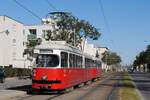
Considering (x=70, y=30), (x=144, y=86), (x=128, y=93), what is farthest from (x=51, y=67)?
(x=70, y=30)

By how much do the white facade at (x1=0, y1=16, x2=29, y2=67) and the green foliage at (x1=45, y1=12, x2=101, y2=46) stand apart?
1277 centimetres

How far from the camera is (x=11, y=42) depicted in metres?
99.0

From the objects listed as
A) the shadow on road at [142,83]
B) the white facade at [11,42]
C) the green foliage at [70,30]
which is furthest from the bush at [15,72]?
the shadow on road at [142,83]

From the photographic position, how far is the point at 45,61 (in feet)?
97.6

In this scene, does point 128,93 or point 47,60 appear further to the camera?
point 128,93

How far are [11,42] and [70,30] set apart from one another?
18039 mm

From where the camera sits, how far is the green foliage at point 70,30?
3096 inches

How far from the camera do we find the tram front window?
97.2ft

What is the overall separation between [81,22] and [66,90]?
5485 cm

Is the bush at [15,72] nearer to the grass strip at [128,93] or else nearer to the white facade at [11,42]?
the white facade at [11,42]

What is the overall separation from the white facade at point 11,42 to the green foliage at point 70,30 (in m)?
12.8

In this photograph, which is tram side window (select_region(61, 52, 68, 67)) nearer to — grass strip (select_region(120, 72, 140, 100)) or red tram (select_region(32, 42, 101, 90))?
red tram (select_region(32, 42, 101, 90))

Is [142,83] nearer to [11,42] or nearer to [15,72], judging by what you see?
[15,72]

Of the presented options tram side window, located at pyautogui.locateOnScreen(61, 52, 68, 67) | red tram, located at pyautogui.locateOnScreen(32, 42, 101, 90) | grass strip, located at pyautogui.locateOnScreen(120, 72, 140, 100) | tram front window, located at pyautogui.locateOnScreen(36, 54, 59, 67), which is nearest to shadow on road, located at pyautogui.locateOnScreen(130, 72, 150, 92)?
grass strip, located at pyautogui.locateOnScreen(120, 72, 140, 100)
